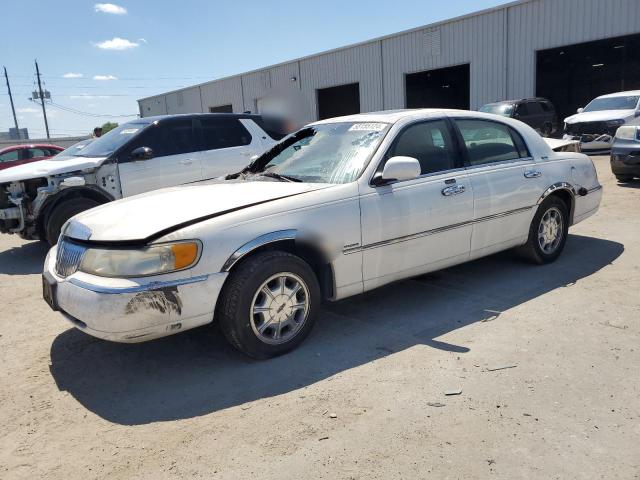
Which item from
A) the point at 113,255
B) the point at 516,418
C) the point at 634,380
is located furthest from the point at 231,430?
the point at 634,380

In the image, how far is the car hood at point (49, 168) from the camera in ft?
22.7

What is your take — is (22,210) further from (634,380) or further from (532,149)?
(634,380)

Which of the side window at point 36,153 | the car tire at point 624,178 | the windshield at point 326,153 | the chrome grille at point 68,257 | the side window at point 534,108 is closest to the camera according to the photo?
the chrome grille at point 68,257

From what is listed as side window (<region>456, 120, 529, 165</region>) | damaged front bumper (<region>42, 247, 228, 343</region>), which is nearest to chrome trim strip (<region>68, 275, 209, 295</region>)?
damaged front bumper (<region>42, 247, 228, 343</region>)

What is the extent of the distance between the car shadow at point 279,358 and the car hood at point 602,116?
1085 centimetres

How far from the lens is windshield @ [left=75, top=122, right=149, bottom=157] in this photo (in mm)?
7488

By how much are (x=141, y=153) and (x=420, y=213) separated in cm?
453

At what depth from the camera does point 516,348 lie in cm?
365

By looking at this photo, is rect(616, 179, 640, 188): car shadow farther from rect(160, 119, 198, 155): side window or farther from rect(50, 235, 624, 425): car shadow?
rect(160, 119, 198, 155): side window

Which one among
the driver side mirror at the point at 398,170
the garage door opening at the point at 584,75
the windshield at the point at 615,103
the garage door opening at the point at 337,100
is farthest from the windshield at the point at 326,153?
the garage door opening at the point at 584,75

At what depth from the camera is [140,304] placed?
10.5 ft

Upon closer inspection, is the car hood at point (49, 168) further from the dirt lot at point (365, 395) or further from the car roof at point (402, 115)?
the car roof at point (402, 115)

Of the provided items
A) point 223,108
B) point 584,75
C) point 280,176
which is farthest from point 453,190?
point 223,108

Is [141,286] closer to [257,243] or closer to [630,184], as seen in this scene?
[257,243]
